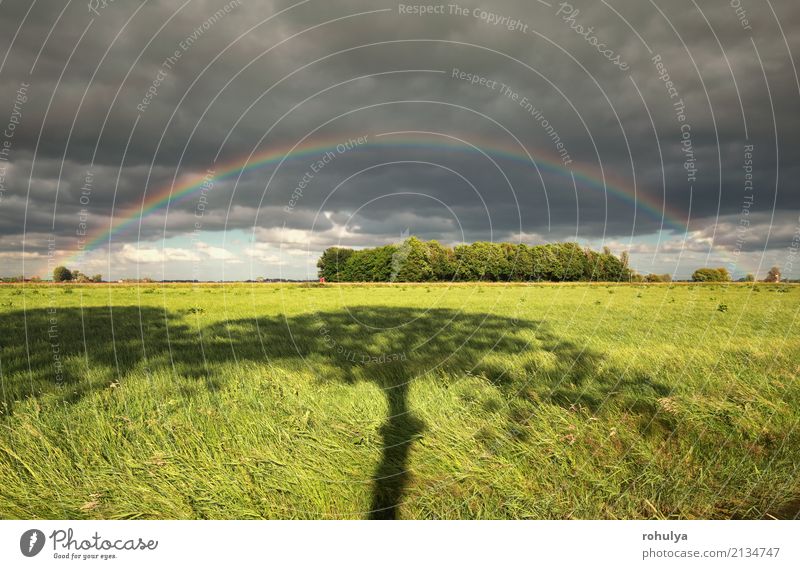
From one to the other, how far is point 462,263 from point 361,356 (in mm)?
47654

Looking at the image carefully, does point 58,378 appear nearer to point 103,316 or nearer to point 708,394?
point 708,394

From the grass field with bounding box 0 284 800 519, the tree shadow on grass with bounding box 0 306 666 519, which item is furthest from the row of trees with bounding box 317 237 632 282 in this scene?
the grass field with bounding box 0 284 800 519

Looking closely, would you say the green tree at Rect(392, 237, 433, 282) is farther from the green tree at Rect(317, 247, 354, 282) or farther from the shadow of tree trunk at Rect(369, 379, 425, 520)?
the shadow of tree trunk at Rect(369, 379, 425, 520)

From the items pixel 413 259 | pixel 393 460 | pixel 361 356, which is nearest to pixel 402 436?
pixel 393 460

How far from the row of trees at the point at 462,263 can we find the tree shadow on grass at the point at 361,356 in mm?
32283

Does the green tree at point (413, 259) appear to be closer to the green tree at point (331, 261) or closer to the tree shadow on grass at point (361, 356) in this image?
the green tree at point (331, 261)

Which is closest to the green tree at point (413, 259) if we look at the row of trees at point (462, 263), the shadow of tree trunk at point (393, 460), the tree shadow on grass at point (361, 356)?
the row of trees at point (462, 263)

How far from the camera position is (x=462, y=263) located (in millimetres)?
57062

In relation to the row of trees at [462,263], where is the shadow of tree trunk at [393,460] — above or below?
below

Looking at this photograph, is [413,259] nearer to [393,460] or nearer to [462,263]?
[462,263]

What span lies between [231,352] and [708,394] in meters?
9.59

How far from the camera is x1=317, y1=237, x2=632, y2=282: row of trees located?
51.3m

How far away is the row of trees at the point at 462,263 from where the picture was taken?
51.3 meters
